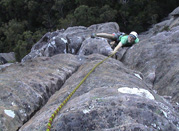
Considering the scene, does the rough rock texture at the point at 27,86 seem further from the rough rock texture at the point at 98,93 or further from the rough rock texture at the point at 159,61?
the rough rock texture at the point at 159,61

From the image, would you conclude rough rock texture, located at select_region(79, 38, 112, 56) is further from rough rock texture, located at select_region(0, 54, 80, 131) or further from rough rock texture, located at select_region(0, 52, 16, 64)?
rough rock texture, located at select_region(0, 52, 16, 64)

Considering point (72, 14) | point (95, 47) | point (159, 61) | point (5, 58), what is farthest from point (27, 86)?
point (5, 58)

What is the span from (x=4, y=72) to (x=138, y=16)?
69.9 feet

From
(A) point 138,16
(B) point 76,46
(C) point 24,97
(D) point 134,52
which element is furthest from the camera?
(A) point 138,16

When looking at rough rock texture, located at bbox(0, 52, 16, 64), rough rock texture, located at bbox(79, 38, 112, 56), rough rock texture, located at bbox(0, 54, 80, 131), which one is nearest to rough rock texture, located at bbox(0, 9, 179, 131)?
rough rock texture, located at bbox(0, 54, 80, 131)

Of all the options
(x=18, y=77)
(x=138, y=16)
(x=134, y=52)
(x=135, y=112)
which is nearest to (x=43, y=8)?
(x=138, y=16)

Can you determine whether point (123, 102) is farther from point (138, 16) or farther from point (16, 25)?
point (16, 25)

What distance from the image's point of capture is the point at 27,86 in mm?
3193

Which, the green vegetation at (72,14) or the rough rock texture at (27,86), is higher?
the rough rock texture at (27,86)

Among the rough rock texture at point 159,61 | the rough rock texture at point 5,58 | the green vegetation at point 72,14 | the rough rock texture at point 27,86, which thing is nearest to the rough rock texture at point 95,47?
the rough rock texture at point 159,61

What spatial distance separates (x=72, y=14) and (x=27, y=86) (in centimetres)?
2340

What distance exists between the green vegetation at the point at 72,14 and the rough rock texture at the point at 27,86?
18.3m

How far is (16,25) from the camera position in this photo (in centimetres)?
3017

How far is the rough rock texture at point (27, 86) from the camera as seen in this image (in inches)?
103
